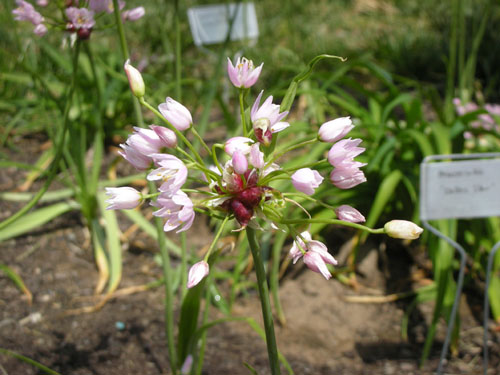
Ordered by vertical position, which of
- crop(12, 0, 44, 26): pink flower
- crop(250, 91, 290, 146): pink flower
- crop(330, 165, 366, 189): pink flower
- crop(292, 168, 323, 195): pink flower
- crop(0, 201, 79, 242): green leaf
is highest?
crop(12, 0, 44, 26): pink flower

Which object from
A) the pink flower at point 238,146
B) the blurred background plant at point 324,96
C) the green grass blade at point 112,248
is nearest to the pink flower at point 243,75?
the pink flower at point 238,146

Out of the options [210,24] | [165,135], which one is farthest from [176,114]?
[210,24]

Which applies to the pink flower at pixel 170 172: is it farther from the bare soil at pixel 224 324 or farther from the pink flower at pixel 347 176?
the bare soil at pixel 224 324

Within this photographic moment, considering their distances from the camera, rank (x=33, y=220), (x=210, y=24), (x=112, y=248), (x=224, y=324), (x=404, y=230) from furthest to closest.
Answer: (x=210, y=24), (x=33, y=220), (x=112, y=248), (x=224, y=324), (x=404, y=230)

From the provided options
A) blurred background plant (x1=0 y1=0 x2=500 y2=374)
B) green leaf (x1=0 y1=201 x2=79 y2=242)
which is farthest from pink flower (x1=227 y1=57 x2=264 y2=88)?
green leaf (x1=0 y1=201 x2=79 y2=242)

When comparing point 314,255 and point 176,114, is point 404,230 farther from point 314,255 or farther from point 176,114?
point 176,114

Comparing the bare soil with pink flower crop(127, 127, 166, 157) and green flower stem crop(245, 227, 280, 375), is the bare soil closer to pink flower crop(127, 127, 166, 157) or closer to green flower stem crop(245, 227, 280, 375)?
green flower stem crop(245, 227, 280, 375)
